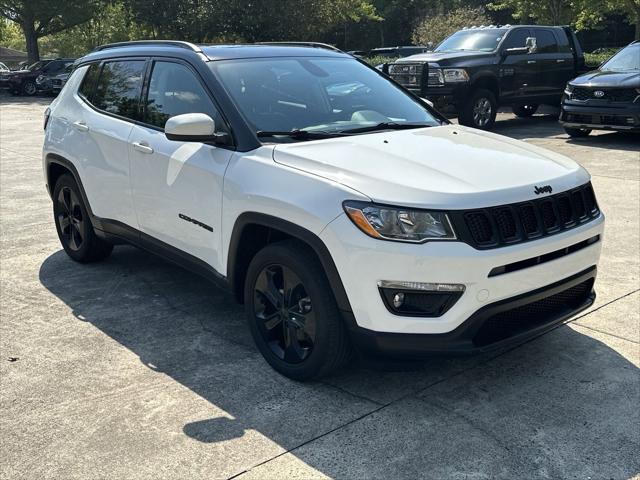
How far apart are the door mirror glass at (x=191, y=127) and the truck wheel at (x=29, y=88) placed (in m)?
31.3

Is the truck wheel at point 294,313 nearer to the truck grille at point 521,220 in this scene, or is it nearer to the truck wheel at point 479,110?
the truck grille at point 521,220

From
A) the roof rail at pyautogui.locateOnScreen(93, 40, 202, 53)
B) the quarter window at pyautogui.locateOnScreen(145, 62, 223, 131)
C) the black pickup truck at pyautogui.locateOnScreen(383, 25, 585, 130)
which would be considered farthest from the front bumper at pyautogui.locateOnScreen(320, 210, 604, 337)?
the black pickup truck at pyautogui.locateOnScreen(383, 25, 585, 130)

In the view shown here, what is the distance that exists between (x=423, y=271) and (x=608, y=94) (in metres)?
9.79

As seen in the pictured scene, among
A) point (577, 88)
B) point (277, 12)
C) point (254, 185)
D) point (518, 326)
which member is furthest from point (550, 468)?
point (277, 12)

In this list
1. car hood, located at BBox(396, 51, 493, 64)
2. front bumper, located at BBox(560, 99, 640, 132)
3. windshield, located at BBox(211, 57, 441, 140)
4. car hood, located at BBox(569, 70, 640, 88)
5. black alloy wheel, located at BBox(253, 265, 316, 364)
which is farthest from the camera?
car hood, located at BBox(396, 51, 493, 64)

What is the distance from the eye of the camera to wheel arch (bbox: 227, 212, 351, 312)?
342 cm

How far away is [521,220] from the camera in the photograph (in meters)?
3.44

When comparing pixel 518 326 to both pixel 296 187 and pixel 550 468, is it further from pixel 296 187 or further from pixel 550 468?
pixel 296 187

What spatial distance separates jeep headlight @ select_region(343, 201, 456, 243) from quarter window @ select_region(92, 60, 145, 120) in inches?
91.5

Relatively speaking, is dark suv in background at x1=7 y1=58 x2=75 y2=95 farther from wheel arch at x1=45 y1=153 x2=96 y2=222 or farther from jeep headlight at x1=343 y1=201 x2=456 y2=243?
jeep headlight at x1=343 y1=201 x2=456 y2=243

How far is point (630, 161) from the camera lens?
10312mm

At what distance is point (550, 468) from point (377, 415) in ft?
2.71

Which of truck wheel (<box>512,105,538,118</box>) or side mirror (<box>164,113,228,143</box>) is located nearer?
side mirror (<box>164,113,228,143</box>)

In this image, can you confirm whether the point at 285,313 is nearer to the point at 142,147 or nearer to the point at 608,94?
the point at 142,147
